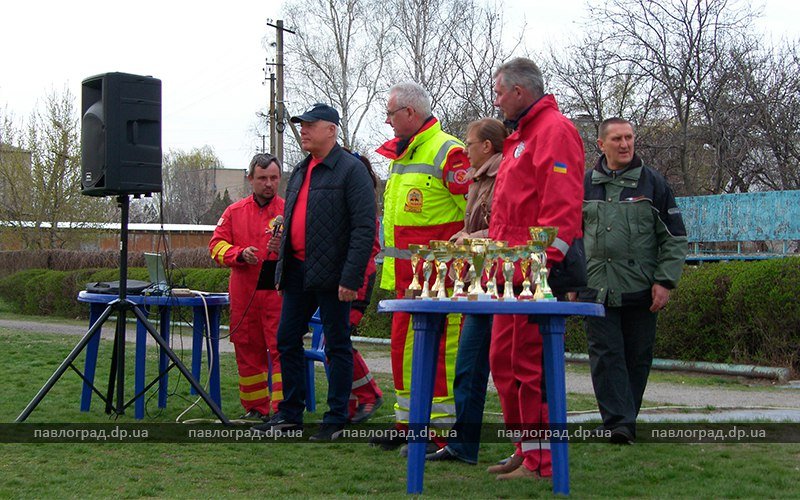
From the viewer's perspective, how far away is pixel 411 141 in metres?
6.64

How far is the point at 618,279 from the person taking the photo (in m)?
6.68

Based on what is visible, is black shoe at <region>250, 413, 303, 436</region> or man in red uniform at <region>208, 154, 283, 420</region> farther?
man in red uniform at <region>208, 154, 283, 420</region>

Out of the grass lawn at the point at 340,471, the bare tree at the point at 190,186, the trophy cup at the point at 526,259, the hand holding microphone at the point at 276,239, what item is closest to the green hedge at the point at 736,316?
the grass lawn at the point at 340,471

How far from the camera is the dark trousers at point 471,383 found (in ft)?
19.4

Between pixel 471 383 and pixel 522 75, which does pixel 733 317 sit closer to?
pixel 471 383

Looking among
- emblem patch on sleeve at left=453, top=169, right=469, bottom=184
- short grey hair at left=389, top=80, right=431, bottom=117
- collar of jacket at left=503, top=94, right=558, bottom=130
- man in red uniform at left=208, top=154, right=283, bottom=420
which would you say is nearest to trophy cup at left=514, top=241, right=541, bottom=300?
collar of jacket at left=503, top=94, right=558, bottom=130

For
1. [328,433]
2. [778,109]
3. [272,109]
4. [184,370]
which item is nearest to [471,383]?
[328,433]

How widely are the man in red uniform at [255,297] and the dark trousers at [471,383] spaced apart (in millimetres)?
2387

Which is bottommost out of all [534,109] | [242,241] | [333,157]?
[242,241]

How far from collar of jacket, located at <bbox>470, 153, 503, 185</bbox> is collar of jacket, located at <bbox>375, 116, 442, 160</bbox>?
0.63m

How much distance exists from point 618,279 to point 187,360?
7024 millimetres

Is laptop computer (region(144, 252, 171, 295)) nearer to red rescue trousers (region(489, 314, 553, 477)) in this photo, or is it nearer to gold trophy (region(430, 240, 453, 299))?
red rescue trousers (region(489, 314, 553, 477))

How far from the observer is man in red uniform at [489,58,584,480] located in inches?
204

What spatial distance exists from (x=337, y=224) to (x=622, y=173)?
191cm
